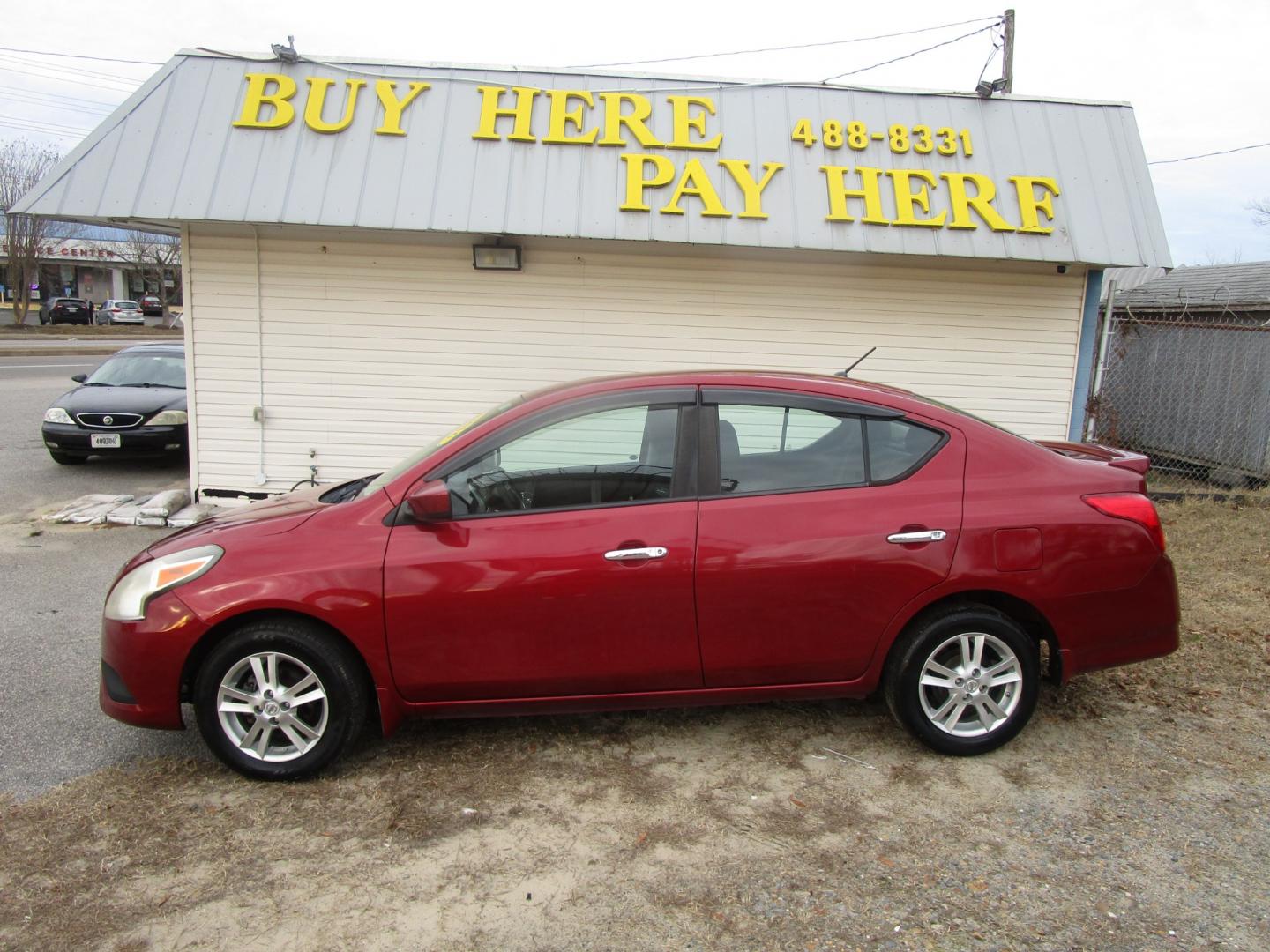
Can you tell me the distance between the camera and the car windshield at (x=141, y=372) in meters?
10.9

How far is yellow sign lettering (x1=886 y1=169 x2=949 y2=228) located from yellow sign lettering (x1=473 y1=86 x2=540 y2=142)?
10.4 ft

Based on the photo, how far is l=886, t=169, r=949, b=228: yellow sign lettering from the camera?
25.1ft

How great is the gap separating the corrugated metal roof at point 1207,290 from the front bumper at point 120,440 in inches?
486

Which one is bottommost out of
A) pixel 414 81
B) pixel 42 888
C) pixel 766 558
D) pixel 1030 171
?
pixel 42 888

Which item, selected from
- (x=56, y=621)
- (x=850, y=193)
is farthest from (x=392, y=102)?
(x=56, y=621)

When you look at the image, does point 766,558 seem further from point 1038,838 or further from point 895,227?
point 895,227

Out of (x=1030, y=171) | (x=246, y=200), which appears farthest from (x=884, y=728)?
(x=246, y=200)

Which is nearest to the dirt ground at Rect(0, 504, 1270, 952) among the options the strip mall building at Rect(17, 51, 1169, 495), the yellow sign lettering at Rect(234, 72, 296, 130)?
the strip mall building at Rect(17, 51, 1169, 495)

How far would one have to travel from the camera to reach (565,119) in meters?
7.79

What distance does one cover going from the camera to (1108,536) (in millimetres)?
3783

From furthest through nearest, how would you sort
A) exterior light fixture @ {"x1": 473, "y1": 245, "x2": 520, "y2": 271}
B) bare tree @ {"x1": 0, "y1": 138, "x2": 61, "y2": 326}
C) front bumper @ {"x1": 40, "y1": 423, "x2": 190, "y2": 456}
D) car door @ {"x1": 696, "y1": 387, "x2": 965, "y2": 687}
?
bare tree @ {"x1": 0, "y1": 138, "x2": 61, "y2": 326} → front bumper @ {"x1": 40, "y1": 423, "x2": 190, "y2": 456} → exterior light fixture @ {"x1": 473, "y1": 245, "x2": 520, "y2": 271} → car door @ {"x1": 696, "y1": 387, "x2": 965, "y2": 687}

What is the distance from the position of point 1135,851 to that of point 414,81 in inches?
300

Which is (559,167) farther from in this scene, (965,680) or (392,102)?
(965,680)

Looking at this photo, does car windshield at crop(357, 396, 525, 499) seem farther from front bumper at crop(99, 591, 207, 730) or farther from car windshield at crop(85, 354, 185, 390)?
car windshield at crop(85, 354, 185, 390)
